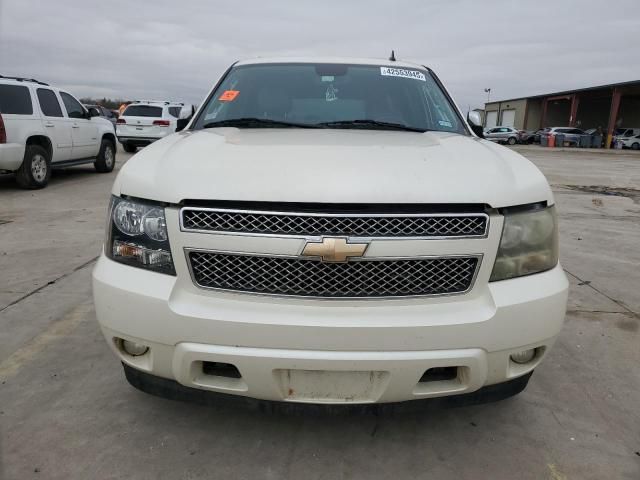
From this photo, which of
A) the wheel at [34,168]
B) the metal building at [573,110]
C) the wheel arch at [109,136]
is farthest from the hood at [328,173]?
the metal building at [573,110]

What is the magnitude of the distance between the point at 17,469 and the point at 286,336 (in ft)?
4.15

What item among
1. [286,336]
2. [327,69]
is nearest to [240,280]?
[286,336]

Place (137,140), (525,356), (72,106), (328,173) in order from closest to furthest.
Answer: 1. (328,173)
2. (525,356)
3. (72,106)
4. (137,140)

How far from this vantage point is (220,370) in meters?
1.88

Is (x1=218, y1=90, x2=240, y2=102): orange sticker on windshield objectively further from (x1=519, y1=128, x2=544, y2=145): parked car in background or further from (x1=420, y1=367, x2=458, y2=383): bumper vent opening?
(x1=519, y1=128, x2=544, y2=145): parked car in background

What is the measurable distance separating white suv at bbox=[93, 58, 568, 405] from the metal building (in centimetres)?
4350

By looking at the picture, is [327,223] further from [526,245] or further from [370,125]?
[370,125]

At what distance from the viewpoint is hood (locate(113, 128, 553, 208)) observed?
69.4 inches

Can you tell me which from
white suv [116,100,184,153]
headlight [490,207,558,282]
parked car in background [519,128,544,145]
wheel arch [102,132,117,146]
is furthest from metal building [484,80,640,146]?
headlight [490,207,558,282]

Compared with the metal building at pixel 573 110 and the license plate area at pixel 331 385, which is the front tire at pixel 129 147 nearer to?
the license plate area at pixel 331 385

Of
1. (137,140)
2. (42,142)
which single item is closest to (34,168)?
(42,142)

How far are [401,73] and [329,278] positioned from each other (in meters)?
2.17

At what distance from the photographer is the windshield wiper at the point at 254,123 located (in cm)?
287

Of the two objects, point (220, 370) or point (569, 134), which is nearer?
point (220, 370)
